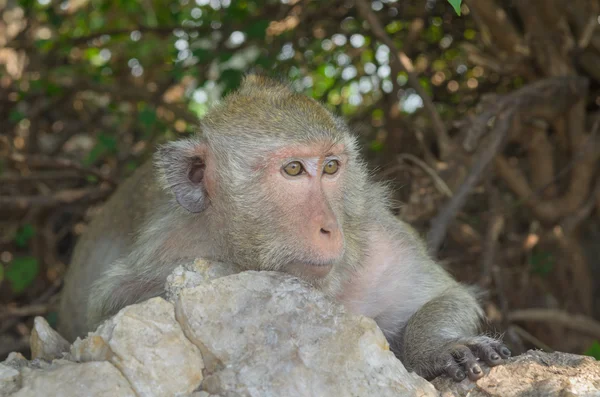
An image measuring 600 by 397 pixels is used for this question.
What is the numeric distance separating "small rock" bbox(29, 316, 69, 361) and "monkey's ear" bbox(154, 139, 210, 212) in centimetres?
68

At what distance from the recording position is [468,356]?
91.7 inches

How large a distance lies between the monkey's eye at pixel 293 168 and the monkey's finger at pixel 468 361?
0.80m

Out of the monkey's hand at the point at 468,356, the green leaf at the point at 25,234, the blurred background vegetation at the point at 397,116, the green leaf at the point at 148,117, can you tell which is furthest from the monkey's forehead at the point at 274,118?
the green leaf at the point at 25,234

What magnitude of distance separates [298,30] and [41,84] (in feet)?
6.00

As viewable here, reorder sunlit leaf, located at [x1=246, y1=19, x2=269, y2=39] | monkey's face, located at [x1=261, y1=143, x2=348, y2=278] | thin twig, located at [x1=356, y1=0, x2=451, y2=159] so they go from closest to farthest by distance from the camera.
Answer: monkey's face, located at [x1=261, y1=143, x2=348, y2=278], thin twig, located at [x1=356, y1=0, x2=451, y2=159], sunlit leaf, located at [x1=246, y1=19, x2=269, y2=39]

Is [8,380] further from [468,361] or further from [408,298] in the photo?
[408,298]

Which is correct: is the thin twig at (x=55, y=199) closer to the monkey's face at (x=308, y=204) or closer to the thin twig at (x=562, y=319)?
the monkey's face at (x=308, y=204)

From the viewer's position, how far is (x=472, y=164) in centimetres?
395

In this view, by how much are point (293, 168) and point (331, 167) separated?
0.20 metres

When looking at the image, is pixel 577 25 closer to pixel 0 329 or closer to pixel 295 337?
pixel 295 337

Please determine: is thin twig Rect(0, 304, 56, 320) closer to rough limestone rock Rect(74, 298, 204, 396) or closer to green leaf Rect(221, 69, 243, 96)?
green leaf Rect(221, 69, 243, 96)

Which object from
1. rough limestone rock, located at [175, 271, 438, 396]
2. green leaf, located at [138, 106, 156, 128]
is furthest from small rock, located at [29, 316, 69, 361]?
green leaf, located at [138, 106, 156, 128]

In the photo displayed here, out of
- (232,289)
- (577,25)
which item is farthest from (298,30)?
(232,289)

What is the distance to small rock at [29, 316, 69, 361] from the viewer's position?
8.18 ft
